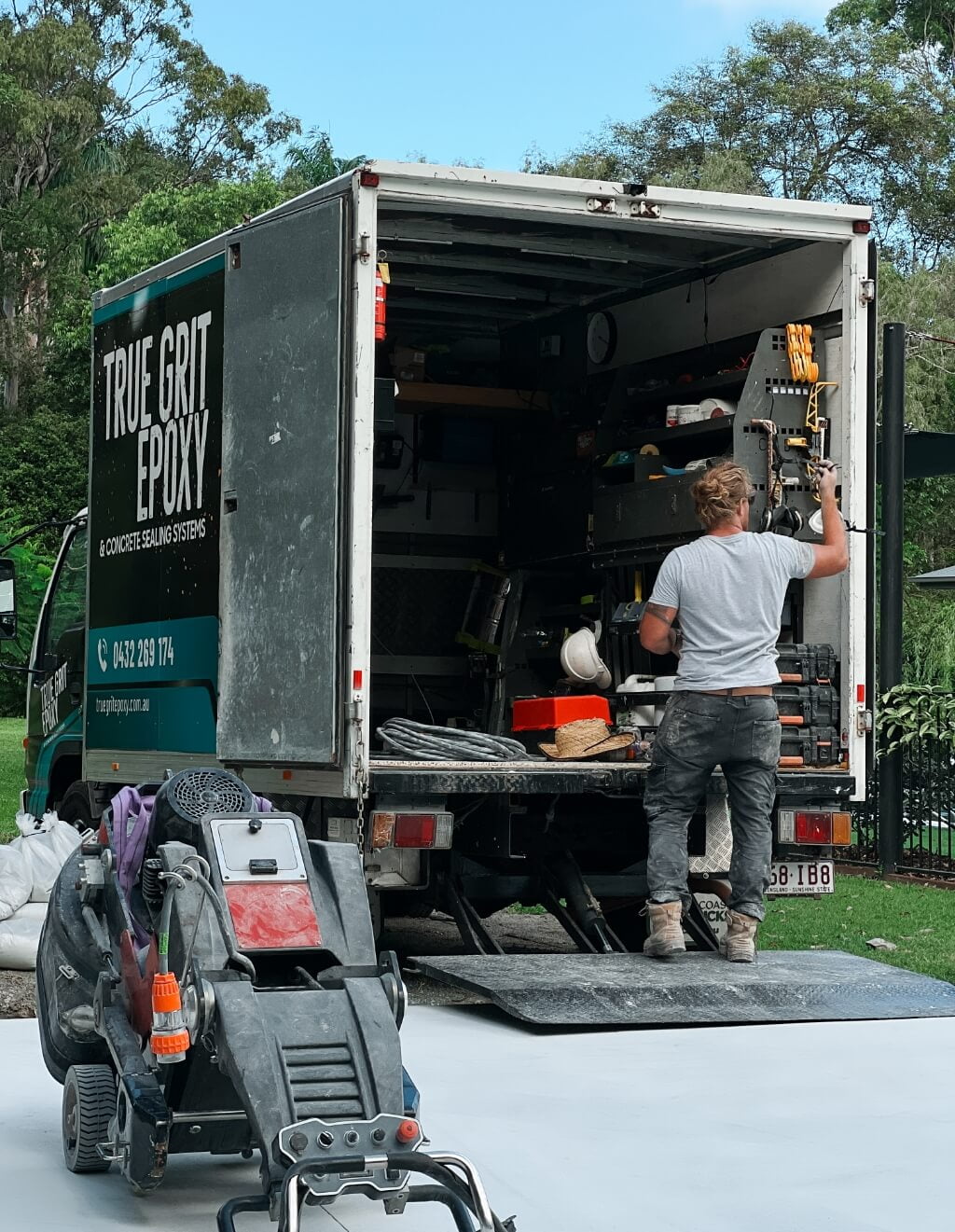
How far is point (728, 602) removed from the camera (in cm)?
736

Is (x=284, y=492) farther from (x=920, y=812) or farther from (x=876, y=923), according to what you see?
(x=920, y=812)

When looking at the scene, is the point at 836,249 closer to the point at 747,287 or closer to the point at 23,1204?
the point at 747,287

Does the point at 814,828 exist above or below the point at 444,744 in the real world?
below

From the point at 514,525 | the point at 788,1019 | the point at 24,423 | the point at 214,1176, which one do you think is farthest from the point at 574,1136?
the point at 24,423

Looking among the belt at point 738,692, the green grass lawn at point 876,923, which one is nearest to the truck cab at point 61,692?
the green grass lawn at point 876,923

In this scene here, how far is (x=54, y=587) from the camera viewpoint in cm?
1077

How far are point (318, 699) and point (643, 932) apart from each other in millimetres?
2416

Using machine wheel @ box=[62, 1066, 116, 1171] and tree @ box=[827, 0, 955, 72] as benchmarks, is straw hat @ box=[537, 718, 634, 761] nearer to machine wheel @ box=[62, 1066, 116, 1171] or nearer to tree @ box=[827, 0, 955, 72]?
machine wheel @ box=[62, 1066, 116, 1171]

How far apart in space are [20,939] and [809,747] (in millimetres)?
3381

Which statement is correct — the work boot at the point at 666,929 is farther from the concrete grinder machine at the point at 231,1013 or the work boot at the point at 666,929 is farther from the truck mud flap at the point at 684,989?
the concrete grinder machine at the point at 231,1013

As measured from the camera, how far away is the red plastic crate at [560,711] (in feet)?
27.8

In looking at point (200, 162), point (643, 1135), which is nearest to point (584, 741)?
point (643, 1135)

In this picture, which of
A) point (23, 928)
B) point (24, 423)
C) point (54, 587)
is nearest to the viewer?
point (23, 928)

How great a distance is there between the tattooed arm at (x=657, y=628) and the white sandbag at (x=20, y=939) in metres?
2.74
